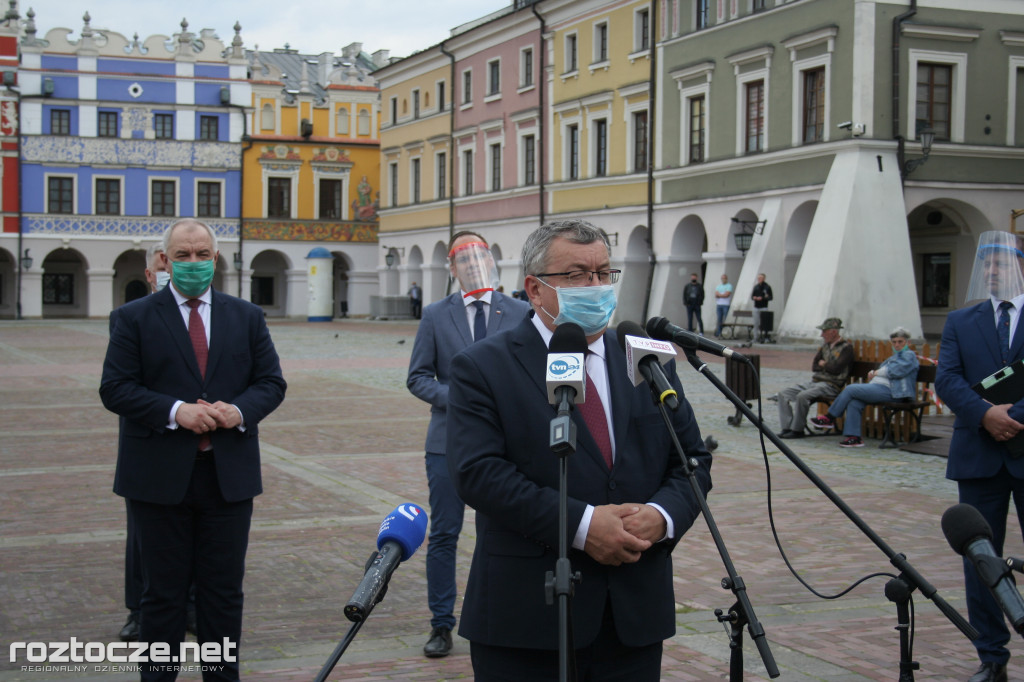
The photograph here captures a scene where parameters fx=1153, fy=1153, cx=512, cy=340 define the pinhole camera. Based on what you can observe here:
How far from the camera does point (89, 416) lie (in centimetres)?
1538

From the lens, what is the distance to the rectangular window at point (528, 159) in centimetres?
4525

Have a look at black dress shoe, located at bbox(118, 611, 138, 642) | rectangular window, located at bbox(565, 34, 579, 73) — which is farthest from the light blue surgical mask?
rectangular window, located at bbox(565, 34, 579, 73)

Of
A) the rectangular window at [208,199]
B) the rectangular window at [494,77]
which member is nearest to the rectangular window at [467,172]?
the rectangular window at [494,77]

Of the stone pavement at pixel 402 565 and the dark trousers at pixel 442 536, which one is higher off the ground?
the dark trousers at pixel 442 536

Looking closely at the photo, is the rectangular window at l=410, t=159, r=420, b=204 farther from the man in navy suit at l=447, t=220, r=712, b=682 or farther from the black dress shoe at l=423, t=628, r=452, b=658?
the man in navy suit at l=447, t=220, r=712, b=682

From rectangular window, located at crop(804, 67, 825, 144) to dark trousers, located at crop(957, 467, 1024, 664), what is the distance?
86.1 ft

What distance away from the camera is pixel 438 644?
5.59 meters

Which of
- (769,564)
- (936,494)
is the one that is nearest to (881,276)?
(936,494)

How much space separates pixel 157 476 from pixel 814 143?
2806cm

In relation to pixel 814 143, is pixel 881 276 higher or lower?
lower

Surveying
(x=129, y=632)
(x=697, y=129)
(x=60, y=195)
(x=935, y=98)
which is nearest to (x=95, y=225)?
(x=60, y=195)

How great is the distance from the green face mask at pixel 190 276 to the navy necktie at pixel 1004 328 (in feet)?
12.0

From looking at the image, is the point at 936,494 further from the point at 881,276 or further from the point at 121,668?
the point at 881,276

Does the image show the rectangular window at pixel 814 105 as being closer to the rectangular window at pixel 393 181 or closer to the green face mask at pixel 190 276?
the green face mask at pixel 190 276
